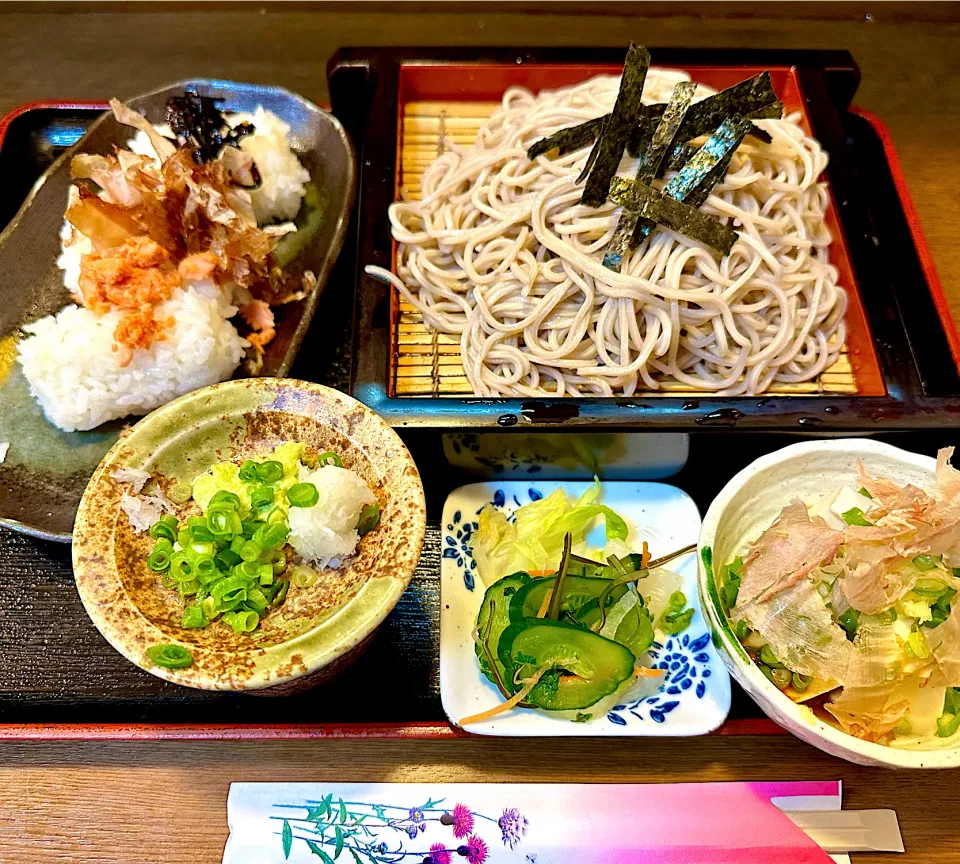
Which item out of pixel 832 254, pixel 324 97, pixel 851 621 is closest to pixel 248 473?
pixel 851 621

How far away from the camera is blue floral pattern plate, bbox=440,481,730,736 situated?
144 cm

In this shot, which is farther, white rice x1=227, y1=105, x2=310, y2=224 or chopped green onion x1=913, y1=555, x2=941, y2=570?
white rice x1=227, y1=105, x2=310, y2=224

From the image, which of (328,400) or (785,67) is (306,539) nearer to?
(328,400)

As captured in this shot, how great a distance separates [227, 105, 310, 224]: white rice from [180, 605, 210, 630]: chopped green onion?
125 centimetres

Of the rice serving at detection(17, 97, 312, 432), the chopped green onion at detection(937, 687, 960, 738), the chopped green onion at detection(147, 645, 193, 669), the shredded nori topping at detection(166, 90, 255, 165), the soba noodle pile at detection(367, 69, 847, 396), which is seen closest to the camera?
the chopped green onion at detection(147, 645, 193, 669)

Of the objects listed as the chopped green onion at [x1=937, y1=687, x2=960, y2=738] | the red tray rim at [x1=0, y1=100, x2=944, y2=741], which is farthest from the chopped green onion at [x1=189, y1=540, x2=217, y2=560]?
the chopped green onion at [x1=937, y1=687, x2=960, y2=738]

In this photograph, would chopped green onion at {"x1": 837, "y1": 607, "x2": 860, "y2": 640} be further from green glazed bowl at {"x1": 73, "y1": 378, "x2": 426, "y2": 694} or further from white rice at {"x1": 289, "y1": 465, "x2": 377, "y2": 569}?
white rice at {"x1": 289, "y1": 465, "x2": 377, "y2": 569}

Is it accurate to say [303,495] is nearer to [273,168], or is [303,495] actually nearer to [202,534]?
[202,534]

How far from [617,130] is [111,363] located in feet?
4.53

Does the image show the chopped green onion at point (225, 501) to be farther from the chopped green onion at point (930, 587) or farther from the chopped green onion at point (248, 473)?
the chopped green onion at point (930, 587)

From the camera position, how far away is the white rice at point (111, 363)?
5.64 feet

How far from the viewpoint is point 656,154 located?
184 centimetres

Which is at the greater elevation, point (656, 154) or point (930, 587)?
point (656, 154)

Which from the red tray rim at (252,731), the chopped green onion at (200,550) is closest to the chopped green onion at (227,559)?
the chopped green onion at (200,550)
